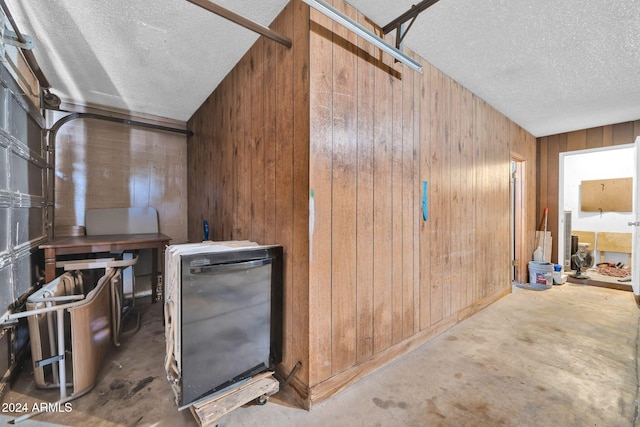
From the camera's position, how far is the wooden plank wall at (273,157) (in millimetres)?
1639

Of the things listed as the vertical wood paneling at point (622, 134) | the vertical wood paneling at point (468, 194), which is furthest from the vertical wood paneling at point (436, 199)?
the vertical wood paneling at point (622, 134)

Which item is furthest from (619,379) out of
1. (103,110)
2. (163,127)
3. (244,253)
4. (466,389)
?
(103,110)

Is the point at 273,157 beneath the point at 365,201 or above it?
above

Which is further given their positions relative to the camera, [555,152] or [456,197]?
[555,152]

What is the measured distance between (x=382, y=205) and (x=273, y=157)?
0.90m

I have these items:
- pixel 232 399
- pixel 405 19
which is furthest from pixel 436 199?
pixel 232 399

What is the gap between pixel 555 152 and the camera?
4.64m

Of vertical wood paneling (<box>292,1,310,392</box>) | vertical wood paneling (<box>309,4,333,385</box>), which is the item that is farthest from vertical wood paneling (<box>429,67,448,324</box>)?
vertical wood paneling (<box>292,1,310,392</box>)

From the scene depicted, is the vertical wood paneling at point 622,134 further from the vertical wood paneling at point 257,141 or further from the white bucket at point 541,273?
the vertical wood paneling at point 257,141

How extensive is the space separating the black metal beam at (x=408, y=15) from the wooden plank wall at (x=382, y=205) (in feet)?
0.55

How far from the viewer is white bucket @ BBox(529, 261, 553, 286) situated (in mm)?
4180

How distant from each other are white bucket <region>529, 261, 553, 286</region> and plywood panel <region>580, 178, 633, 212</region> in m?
2.73

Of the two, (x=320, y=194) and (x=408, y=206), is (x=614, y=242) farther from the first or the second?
(x=320, y=194)

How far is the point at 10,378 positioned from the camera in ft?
5.69
